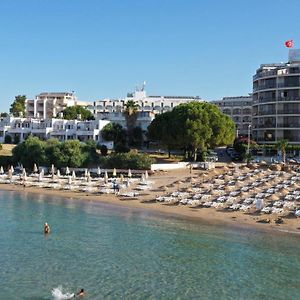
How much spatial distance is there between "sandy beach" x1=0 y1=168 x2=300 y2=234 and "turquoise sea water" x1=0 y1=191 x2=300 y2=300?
88.9 inches

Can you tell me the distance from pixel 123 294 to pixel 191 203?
26.0 meters

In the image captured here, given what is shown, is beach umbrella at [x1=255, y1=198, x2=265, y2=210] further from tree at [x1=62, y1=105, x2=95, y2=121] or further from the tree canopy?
tree at [x1=62, y1=105, x2=95, y2=121]

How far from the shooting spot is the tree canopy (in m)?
78.2

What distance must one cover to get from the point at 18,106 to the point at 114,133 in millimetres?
54223

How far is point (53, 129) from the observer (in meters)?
110

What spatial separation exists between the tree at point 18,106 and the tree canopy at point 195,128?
68561 millimetres

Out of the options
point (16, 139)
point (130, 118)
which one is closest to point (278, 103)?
point (130, 118)

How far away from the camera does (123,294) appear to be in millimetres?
24875

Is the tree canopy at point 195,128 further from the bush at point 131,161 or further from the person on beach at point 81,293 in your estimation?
the person on beach at point 81,293

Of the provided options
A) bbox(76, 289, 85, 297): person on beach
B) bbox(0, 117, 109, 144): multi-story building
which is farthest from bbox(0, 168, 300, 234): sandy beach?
bbox(0, 117, 109, 144): multi-story building

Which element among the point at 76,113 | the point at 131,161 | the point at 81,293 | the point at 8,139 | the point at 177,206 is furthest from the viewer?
the point at 76,113

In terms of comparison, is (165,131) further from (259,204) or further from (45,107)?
(45,107)

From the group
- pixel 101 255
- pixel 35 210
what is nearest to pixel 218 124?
pixel 35 210

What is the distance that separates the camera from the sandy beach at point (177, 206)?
1686 inches
